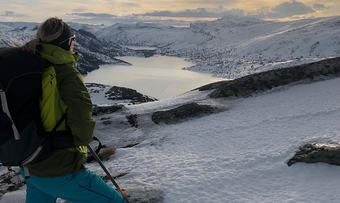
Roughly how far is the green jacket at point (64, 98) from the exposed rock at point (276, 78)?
15.5 meters

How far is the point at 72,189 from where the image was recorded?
5812 mm

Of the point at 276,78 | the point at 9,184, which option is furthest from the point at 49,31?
the point at 276,78

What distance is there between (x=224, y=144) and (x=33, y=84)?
896 cm

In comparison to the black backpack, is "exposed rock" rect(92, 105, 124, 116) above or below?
below

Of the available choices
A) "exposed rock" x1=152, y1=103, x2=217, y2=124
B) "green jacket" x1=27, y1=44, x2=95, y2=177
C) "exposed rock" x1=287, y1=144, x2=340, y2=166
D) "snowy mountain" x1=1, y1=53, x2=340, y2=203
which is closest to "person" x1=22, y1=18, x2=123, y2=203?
"green jacket" x1=27, y1=44, x2=95, y2=177

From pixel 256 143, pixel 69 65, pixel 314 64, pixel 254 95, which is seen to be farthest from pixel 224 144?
pixel 314 64

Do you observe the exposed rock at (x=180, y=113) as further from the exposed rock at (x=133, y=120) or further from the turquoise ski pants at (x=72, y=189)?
the turquoise ski pants at (x=72, y=189)

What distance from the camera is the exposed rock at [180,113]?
1792 centimetres

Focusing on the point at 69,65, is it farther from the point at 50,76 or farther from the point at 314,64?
the point at 314,64

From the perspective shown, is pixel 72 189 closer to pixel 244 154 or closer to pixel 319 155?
pixel 319 155

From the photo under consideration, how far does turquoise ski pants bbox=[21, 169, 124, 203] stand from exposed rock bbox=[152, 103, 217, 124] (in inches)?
457

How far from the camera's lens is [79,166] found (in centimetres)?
582

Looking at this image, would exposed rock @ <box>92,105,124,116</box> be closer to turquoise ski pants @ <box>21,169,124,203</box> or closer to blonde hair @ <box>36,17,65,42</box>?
turquoise ski pants @ <box>21,169,124,203</box>

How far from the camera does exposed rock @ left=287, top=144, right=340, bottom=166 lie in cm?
1044
